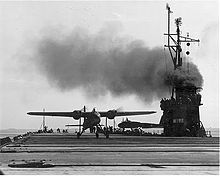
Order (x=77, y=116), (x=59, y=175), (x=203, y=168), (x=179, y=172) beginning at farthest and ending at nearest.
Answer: (x=77, y=116)
(x=203, y=168)
(x=179, y=172)
(x=59, y=175)

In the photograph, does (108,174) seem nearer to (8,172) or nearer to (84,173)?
(84,173)

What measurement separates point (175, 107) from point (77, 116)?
16129mm

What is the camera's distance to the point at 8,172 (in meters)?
16.4

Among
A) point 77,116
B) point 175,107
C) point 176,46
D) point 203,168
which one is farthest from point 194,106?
point 203,168

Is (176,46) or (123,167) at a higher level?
(176,46)

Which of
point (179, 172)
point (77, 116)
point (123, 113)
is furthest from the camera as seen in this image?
point (123, 113)

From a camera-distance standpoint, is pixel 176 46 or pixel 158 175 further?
pixel 176 46

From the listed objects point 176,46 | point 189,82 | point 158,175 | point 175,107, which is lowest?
point 158,175

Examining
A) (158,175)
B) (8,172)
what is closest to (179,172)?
(158,175)

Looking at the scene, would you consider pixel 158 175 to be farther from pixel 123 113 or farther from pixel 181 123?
pixel 123 113

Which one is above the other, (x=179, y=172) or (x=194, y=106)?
(x=194, y=106)

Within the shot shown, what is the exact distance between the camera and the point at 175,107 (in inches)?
2734

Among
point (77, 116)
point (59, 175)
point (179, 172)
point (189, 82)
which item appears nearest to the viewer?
point (59, 175)

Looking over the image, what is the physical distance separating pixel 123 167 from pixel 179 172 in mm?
2806
